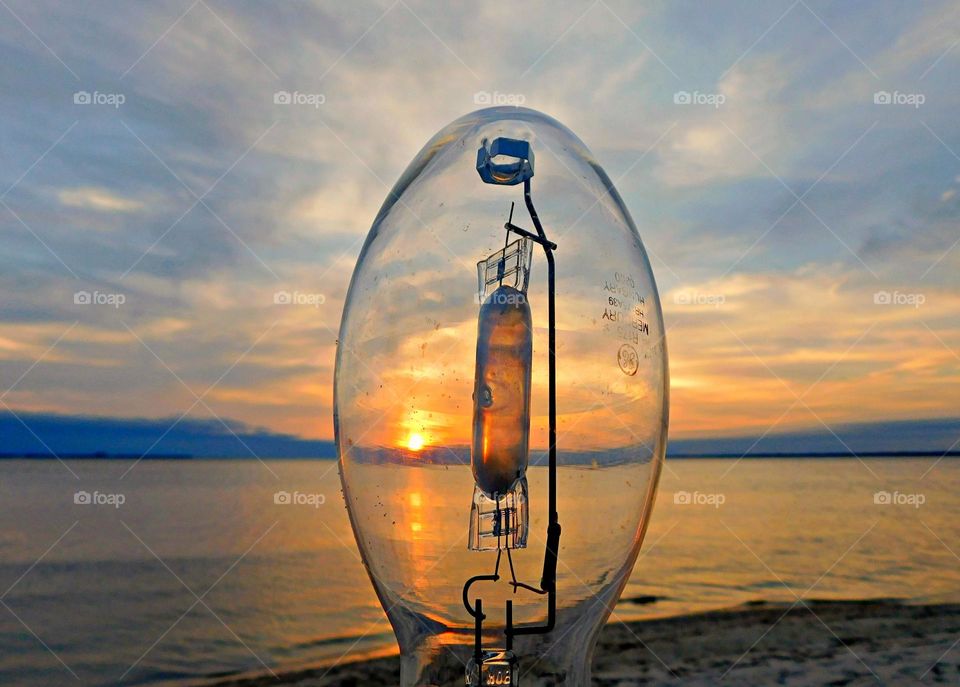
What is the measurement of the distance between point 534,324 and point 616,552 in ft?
1.63

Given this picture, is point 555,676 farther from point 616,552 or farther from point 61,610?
point 61,610

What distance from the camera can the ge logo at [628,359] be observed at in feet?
5.29

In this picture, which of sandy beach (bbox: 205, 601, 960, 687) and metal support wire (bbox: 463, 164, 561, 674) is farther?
sandy beach (bbox: 205, 601, 960, 687)

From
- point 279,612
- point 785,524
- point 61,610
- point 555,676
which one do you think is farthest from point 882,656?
point 785,524

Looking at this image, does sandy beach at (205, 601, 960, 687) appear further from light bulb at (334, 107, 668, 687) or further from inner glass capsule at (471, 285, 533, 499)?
inner glass capsule at (471, 285, 533, 499)

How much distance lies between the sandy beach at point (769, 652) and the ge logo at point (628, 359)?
22.1 ft

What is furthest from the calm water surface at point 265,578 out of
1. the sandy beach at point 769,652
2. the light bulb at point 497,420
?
the light bulb at point 497,420

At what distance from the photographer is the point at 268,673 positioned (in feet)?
28.1

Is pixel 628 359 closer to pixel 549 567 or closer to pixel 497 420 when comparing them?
pixel 497 420

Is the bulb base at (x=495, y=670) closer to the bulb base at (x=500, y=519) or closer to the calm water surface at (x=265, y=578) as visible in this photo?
the bulb base at (x=500, y=519)

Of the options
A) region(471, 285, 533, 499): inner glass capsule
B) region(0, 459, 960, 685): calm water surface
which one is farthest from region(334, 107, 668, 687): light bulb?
region(0, 459, 960, 685): calm water surface

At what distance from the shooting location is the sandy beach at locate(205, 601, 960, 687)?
7.84 m

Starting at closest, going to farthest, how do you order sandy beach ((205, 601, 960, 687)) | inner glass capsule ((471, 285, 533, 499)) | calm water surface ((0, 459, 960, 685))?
inner glass capsule ((471, 285, 533, 499)) → sandy beach ((205, 601, 960, 687)) → calm water surface ((0, 459, 960, 685))

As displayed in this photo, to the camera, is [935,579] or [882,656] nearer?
[882,656]
